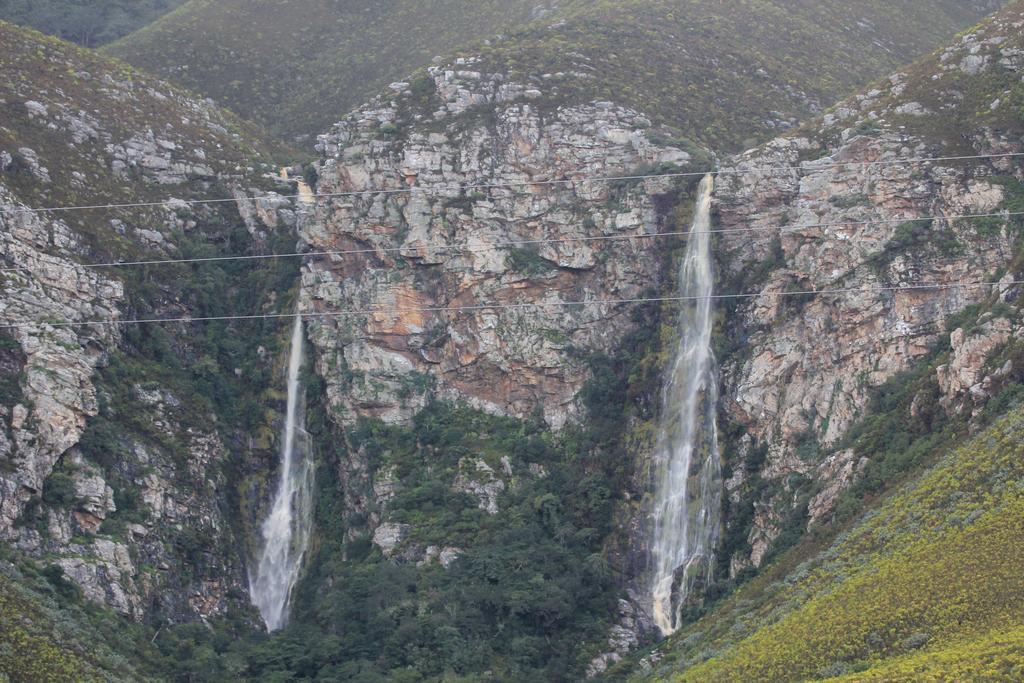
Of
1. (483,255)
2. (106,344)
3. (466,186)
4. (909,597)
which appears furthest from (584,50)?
(909,597)

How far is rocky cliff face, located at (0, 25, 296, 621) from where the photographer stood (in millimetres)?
70062

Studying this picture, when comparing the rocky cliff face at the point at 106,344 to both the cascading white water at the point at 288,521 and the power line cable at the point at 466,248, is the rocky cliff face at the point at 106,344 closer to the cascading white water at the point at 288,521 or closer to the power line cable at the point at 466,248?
the power line cable at the point at 466,248

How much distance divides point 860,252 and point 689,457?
48.1ft

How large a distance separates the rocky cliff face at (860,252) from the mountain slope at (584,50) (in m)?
12.4

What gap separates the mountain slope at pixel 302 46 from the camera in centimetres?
11881

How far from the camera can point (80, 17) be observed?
455ft

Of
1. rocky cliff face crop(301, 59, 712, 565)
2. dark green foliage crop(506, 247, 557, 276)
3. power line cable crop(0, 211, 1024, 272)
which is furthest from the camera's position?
dark green foliage crop(506, 247, 557, 276)

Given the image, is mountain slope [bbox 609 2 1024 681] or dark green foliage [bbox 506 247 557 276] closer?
mountain slope [bbox 609 2 1024 681]

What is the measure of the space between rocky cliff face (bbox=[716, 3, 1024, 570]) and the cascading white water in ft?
82.2

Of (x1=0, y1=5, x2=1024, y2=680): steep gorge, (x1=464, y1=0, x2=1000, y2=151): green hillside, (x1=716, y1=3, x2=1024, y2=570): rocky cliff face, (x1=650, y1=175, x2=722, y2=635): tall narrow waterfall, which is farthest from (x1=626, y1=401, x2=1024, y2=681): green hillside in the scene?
(x1=464, y1=0, x2=1000, y2=151): green hillside

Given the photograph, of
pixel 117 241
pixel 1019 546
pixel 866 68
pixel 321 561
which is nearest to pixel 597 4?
pixel 866 68

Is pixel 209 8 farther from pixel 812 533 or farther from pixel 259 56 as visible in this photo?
pixel 812 533

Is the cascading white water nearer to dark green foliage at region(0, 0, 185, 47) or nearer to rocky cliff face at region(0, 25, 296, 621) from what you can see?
rocky cliff face at region(0, 25, 296, 621)

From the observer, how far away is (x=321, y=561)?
80875mm
